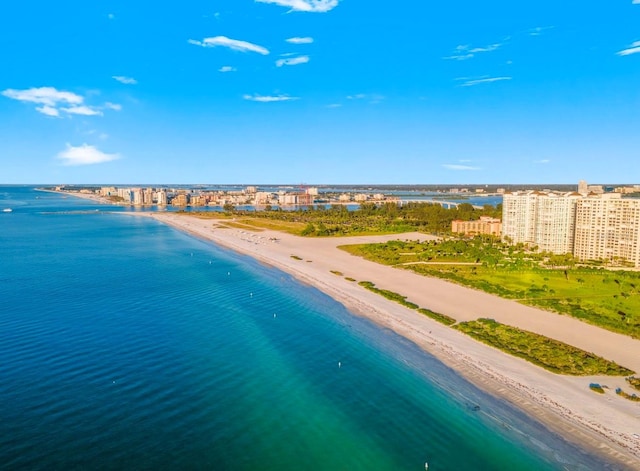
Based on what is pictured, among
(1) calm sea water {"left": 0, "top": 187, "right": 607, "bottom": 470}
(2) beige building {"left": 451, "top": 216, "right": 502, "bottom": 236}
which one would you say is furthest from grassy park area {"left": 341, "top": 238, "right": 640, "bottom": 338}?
(1) calm sea water {"left": 0, "top": 187, "right": 607, "bottom": 470}

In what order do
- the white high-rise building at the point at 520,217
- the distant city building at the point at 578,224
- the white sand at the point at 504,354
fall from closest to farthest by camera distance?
the white sand at the point at 504,354 < the distant city building at the point at 578,224 < the white high-rise building at the point at 520,217

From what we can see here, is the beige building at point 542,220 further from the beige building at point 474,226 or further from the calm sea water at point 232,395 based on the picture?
the calm sea water at point 232,395

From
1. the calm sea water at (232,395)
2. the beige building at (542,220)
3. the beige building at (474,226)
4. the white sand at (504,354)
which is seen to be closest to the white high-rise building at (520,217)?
the beige building at (542,220)

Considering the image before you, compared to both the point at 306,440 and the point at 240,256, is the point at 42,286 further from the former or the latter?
the point at 306,440

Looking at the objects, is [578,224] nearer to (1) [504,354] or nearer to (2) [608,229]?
(2) [608,229]

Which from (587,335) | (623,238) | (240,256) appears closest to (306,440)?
(587,335)

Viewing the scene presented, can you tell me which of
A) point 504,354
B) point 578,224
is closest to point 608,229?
point 578,224

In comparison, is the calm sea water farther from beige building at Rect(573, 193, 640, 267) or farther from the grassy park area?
beige building at Rect(573, 193, 640, 267)
